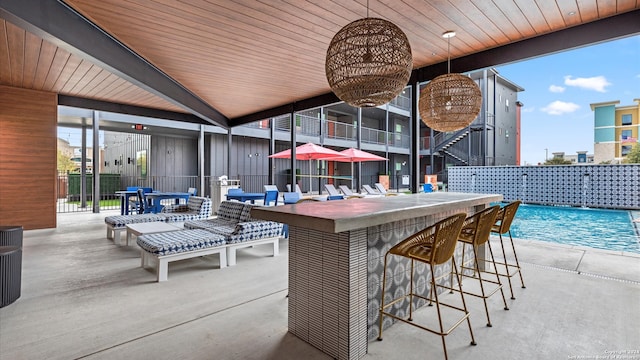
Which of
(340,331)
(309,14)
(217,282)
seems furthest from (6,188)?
(340,331)

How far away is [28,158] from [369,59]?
301 inches

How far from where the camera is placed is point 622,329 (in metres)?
2.32

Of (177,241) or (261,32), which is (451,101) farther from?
(177,241)

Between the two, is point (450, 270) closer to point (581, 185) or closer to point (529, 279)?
point (529, 279)

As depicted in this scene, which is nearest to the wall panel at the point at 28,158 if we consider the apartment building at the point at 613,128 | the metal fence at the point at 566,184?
the metal fence at the point at 566,184

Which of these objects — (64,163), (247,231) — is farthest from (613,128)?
(64,163)

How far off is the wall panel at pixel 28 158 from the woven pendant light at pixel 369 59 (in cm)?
722

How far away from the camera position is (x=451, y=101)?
3414 mm

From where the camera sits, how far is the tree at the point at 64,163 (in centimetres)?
1636

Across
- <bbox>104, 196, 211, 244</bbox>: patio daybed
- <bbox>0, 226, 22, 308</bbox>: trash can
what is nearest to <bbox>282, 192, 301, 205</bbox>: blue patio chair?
<bbox>104, 196, 211, 244</bbox>: patio daybed

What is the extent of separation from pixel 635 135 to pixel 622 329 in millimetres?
24276

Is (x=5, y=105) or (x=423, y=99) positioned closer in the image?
(x=423, y=99)

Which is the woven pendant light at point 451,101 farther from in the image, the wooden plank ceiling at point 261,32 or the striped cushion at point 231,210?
the striped cushion at point 231,210

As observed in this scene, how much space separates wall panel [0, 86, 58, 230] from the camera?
620 centimetres
